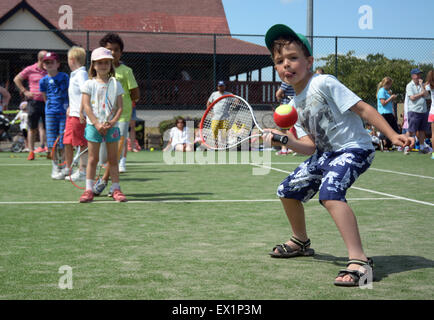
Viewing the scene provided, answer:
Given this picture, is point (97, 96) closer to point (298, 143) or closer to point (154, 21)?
point (298, 143)

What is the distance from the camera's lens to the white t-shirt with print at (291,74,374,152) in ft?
12.3

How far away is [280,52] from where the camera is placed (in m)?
3.86

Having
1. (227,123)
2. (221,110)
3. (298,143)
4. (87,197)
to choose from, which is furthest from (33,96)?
(298,143)

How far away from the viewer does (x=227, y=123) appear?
5234 mm

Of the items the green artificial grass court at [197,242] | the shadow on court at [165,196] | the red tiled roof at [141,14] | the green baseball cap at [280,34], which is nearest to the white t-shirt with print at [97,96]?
the green artificial grass court at [197,242]

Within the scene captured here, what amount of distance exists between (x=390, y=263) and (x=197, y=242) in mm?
1462

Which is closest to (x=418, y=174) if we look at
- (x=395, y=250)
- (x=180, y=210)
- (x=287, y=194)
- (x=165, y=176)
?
(x=165, y=176)

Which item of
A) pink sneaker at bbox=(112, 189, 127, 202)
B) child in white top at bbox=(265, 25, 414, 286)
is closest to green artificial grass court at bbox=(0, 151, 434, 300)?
pink sneaker at bbox=(112, 189, 127, 202)

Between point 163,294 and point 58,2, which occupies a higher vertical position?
point 58,2

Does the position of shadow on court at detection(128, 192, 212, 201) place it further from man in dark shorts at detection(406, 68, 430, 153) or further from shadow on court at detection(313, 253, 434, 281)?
man in dark shorts at detection(406, 68, 430, 153)

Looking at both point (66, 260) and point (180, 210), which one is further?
point (180, 210)

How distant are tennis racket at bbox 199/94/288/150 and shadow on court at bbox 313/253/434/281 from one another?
4.02ft

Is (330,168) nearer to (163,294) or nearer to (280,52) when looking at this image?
(280,52)
